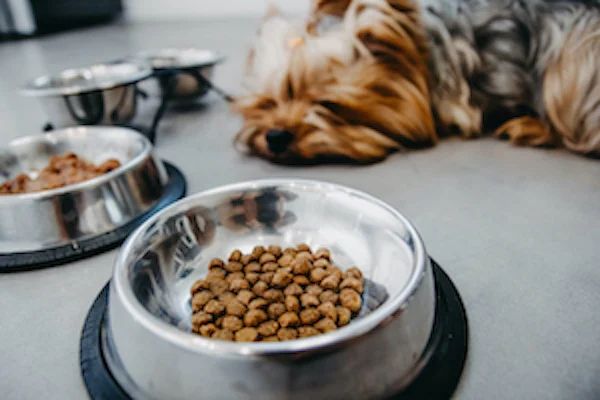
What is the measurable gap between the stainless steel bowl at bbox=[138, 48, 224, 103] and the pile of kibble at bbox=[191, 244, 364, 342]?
112cm

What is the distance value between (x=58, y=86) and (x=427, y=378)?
71.0 inches

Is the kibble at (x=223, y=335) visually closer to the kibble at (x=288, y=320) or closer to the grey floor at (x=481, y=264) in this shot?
the kibble at (x=288, y=320)

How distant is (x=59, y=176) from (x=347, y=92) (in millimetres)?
772

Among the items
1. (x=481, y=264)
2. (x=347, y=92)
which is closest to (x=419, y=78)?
(x=347, y=92)

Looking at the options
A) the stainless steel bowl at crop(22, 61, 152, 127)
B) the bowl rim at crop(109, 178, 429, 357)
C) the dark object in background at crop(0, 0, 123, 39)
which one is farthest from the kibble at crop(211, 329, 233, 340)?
the dark object in background at crop(0, 0, 123, 39)

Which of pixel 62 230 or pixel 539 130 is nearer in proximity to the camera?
pixel 62 230

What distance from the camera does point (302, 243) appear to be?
3.30ft

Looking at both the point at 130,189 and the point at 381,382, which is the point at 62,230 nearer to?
the point at 130,189

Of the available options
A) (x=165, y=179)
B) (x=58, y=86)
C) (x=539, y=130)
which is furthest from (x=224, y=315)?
(x=58, y=86)

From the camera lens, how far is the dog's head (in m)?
1.35

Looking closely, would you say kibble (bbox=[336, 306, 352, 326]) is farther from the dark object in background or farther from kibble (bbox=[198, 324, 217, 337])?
the dark object in background

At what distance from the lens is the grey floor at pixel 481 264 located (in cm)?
72

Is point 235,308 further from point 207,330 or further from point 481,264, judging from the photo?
point 481,264

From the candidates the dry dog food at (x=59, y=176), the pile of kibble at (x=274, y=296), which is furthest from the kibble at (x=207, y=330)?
the dry dog food at (x=59, y=176)
